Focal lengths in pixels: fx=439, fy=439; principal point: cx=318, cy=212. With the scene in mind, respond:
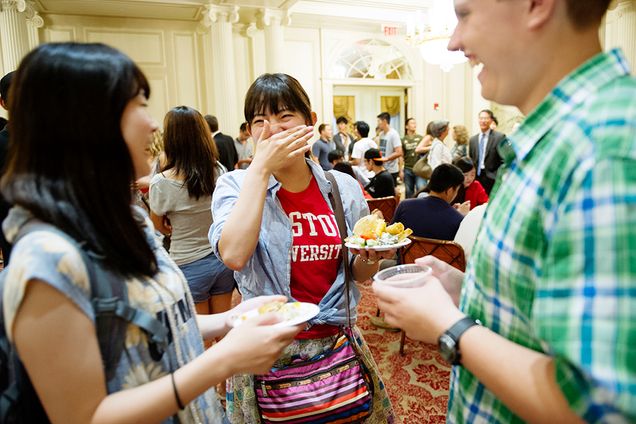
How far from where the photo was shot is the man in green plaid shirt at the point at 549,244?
1.75ft

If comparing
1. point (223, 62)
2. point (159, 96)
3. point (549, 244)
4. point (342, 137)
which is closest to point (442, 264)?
point (549, 244)

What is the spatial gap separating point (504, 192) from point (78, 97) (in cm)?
77

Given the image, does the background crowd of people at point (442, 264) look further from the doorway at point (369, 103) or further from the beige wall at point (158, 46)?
the doorway at point (369, 103)

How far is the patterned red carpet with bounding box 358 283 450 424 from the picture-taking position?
2.55 metres

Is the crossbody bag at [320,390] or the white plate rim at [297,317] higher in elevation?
the white plate rim at [297,317]

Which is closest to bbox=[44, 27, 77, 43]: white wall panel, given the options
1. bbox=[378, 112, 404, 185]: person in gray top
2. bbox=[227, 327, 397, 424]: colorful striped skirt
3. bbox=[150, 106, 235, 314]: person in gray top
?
bbox=[378, 112, 404, 185]: person in gray top

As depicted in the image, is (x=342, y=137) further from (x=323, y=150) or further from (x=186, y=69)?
(x=186, y=69)

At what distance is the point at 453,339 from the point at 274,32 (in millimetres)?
8170

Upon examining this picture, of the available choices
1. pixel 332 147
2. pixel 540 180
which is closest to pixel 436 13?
pixel 332 147

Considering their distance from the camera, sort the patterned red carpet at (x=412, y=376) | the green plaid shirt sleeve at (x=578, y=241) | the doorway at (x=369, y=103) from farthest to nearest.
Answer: the doorway at (x=369, y=103), the patterned red carpet at (x=412, y=376), the green plaid shirt sleeve at (x=578, y=241)

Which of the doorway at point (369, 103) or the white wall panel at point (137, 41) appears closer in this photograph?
the white wall panel at point (137, 41)

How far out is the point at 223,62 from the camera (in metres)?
7.71

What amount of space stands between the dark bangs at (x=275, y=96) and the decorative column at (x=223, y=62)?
661 cm

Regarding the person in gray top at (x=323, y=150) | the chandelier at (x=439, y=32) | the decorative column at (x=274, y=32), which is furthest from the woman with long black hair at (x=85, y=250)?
the decorative column at (x=274, y=32)
